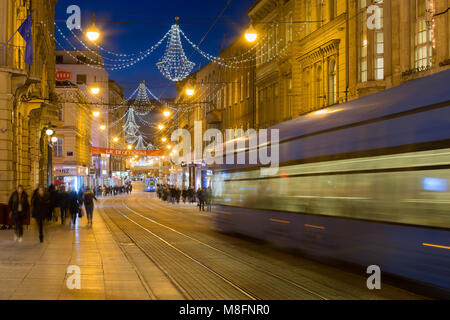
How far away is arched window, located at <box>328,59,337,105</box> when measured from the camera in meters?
33.1

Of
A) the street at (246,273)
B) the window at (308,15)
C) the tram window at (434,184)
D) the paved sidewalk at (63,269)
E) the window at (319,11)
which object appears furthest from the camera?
the window at (308,15)

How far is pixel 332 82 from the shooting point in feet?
110

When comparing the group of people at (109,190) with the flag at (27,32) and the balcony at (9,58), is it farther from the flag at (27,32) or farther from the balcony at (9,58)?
the flag at (27,32)

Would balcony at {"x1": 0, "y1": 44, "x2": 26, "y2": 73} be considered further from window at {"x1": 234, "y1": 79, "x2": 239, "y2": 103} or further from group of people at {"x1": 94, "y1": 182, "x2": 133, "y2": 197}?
group of people at {"x1": 94, "y1": 182, "x2": 133, "y2": 197}

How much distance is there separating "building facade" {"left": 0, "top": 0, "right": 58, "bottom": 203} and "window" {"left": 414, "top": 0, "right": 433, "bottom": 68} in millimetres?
15640

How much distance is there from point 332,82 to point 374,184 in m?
22.9

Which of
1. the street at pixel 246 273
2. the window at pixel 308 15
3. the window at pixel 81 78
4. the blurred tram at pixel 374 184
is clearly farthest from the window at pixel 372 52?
the window at pixel 81 78

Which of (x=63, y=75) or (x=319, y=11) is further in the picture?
(x=63, y=75)

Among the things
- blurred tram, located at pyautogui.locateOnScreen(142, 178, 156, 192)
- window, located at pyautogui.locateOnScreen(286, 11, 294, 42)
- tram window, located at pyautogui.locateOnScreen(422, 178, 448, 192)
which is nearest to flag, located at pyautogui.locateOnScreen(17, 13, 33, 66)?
window, located at pyautogui.locateOnScreen(286, 11, 294, 42)

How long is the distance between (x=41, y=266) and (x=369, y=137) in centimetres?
720

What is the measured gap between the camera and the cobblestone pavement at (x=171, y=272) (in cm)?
1052

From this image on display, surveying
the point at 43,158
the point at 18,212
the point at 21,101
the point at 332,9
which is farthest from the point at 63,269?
the point at 43,158

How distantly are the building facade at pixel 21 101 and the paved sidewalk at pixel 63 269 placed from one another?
591cm

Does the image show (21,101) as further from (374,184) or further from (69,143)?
(69,143)
